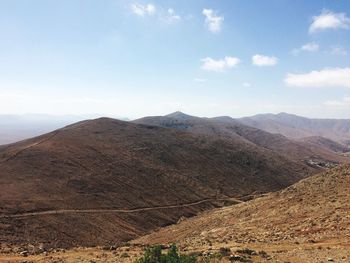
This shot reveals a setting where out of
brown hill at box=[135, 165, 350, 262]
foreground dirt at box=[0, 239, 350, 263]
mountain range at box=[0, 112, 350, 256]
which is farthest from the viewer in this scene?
mountain range at box=[0, 112, 350, 256]

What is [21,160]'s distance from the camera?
66562 millimetres

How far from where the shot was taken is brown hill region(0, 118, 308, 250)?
48.1 m

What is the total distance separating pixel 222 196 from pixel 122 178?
18.6 metres

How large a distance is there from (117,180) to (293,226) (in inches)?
1727

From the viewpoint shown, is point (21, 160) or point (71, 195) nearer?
point (71, 195)

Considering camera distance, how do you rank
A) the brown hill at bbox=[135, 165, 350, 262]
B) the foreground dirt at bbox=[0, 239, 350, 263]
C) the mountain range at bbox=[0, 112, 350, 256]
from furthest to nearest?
the mountain range at bbox=[0, 112, 350, 256] → the brown hill at bbox=[135, 165, 350, 262] → the foreground dirt at bbox=[0, 239, 350, 263]

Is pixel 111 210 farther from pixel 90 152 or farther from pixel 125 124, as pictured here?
pixel 125 124

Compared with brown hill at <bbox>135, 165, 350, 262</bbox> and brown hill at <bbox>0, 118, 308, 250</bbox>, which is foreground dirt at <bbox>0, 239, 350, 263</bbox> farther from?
brown hill at <bbox>0, 118, 308, 250</bbox>

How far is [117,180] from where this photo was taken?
225 feet

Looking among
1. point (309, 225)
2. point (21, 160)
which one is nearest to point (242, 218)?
point (309, 225)

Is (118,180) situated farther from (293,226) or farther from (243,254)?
(243,254)

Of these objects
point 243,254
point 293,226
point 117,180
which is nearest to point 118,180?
point 117,180

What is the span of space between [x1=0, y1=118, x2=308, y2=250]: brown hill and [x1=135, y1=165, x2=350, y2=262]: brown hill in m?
13.1

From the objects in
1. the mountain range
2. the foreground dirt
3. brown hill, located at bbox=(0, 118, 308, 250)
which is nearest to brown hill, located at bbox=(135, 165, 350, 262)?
the foreground dirt
